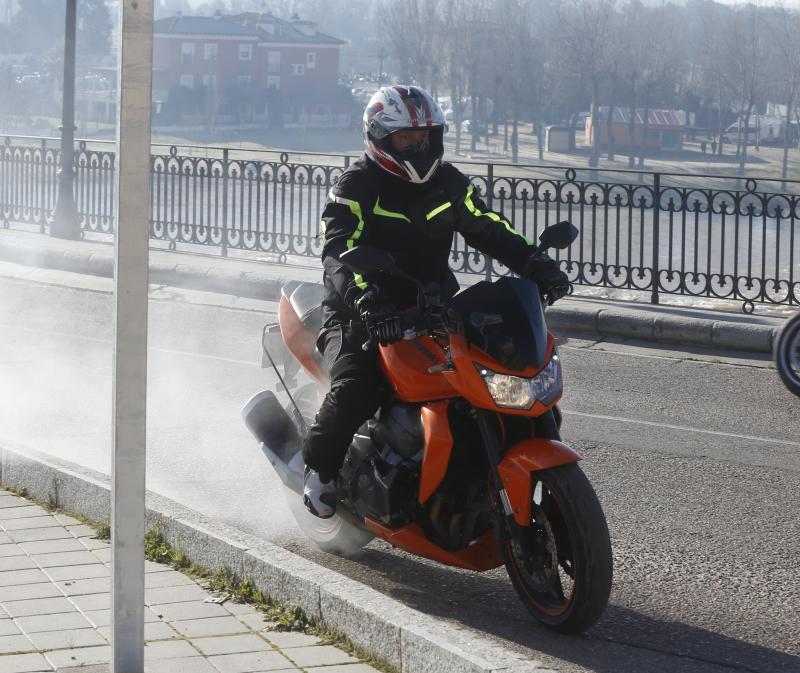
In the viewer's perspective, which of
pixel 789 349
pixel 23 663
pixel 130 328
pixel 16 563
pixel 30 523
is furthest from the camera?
pixel 789 349

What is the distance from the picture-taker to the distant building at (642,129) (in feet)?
295

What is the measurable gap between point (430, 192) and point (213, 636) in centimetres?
178

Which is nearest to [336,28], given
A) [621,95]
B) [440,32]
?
[440,32]

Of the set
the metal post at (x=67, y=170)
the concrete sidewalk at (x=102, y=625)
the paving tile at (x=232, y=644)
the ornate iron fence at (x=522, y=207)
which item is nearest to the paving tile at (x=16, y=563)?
the concrete sidewalk at (x=102, y=625)

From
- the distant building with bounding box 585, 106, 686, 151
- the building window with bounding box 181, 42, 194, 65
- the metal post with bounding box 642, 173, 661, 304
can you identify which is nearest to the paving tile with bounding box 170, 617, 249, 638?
the metal post with bounding box 642, 173, 661, 304

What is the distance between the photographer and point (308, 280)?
14656 mm

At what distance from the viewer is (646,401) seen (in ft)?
29.5

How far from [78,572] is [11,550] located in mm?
400

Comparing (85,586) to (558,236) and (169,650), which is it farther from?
(558,236)

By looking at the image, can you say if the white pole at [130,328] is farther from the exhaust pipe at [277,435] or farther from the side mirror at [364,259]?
the exhaust pipe at [277,435]

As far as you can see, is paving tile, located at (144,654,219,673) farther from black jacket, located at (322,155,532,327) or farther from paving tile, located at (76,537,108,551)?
black jacket, located at (322,155,532,327)

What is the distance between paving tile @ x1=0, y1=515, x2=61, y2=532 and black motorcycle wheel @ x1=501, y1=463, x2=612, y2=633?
203 centimetres

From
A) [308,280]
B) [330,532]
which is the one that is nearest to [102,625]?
[330,532]

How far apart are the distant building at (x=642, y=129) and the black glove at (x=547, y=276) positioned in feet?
278
